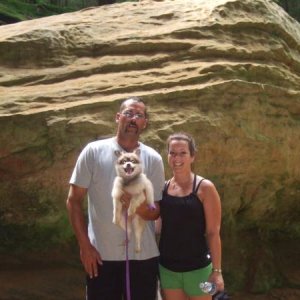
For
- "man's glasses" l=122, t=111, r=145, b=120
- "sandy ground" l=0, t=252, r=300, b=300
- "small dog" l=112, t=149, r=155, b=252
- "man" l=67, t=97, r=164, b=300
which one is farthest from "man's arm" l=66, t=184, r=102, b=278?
"sandy ground" l=0, t=252, r=300, b=300

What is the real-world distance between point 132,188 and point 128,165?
0.69ft

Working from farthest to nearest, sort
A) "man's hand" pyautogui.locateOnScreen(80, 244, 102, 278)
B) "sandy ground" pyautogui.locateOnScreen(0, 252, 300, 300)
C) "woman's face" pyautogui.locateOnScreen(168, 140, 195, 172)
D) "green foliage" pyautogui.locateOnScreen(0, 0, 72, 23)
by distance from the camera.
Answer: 1. "green foliage" pyautogui.locateOnScreen(0, 0, 72, 23)
2. "sandy ground" pyautogui.locateOnScreen(0, 252, 300, 300)
3. "woman's face" pyautogui.locateOnScreen(168, 140, 195, 172)
4. "man's hand" pyautogui.locateOnScreen(80, 244, 102, 278)

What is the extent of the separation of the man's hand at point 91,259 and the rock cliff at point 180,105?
7.22 ft

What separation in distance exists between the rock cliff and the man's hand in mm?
2201

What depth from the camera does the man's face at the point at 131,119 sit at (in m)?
3.75

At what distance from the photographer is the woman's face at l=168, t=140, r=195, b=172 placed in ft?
12.3

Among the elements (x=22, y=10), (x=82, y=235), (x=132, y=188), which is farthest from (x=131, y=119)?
(x=22, y=10)

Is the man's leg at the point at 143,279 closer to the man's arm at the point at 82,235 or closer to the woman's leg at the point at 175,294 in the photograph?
the woman's leg at the point at 175,294

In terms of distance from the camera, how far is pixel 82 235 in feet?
12.1

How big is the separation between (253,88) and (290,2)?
13.0 metres

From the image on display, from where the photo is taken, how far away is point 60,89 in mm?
6230

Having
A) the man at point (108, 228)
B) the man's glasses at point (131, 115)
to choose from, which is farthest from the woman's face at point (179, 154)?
the man's glasses at point (131, 115)

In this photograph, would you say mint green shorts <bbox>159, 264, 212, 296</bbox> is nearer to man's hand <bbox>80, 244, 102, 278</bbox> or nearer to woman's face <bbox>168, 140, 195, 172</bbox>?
man's hand <bbox>80, 244, 102, 278</bbox>

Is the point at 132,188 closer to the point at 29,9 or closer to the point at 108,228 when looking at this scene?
the point at 108,228
